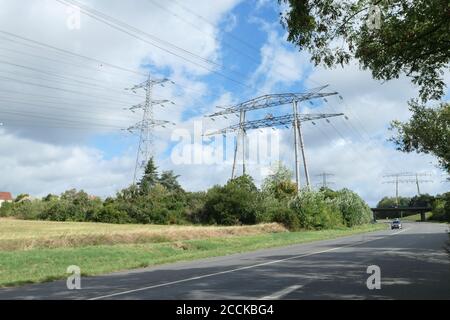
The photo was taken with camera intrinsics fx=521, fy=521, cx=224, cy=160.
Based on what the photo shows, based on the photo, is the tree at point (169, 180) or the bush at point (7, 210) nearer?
the bush at point (7, 210)

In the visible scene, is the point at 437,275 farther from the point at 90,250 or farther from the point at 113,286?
the point at 90,250

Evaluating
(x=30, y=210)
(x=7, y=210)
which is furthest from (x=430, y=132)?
(x=7, y=210)

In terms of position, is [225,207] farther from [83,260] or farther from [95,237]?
[83,260]

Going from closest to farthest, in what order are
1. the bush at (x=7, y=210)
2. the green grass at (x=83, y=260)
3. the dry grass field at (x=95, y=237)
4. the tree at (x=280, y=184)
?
the green grass at (x=83, y=260)
the dry grass field at (x=95, y=237)
the tree at (x=280, y=184)
the bush at (x=7, y=210)

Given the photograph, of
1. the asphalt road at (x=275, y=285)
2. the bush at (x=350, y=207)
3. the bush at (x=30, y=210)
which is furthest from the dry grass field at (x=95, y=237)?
the bush at (x=30, y=210)

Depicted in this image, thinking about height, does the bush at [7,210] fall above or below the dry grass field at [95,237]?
above

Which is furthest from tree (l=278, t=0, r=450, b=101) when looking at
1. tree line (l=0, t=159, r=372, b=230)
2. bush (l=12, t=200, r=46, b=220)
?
bush (l=12, t=200, r=46, b=220)

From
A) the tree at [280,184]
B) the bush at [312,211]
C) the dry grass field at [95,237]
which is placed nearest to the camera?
the dry grass field at [95,237]

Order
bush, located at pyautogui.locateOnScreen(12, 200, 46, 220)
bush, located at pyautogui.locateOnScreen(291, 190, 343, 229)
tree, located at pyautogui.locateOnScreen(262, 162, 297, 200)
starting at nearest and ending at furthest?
bush, located at pyautogui.locateOnScreen(291, 190, 343, 229) → tree, located at pyautogui.locateOnScreen(262, 162, 297, 200) → bush, located at pyautogui.locateOnScreen(12, 200, 46, 220)

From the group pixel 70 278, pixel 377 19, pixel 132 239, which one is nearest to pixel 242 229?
pixel 132 239

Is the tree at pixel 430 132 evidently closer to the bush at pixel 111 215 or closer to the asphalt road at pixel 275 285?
the asphalt road at pixel 275 285

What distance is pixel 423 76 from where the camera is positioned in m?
12.2

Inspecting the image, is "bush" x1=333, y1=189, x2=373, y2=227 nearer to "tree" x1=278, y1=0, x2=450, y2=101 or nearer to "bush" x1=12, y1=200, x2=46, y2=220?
"bush" x1=12, y1=200, x2=46, y2=220
